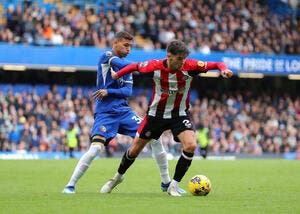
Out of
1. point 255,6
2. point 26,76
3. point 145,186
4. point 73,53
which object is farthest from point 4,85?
point 145,186

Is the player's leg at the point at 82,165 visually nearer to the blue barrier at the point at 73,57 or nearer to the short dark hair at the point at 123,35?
the short dark hair at the point at 123,35

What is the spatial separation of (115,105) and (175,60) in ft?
4.89

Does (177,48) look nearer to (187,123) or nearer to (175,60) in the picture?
(175,60)

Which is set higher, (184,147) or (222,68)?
(222,68)

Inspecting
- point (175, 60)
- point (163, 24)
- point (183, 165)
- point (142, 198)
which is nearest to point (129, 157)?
point (183, 165)

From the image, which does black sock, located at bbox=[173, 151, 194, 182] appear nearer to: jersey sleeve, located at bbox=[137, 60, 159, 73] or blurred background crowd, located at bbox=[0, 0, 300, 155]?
jersey sleeve, located at bbox=[137, 60, 159, 73]

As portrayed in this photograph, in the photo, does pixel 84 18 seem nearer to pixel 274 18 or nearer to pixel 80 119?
pixel 80 119

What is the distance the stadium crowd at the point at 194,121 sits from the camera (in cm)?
2931

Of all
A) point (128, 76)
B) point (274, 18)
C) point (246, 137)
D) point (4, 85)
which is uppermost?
point (128, 76)

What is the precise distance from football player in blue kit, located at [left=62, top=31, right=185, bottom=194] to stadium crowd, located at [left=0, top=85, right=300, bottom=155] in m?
17.6

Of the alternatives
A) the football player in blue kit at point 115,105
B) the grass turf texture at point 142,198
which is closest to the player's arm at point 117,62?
the football player in blue kit at point 115,105

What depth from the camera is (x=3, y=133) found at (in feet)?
94.7

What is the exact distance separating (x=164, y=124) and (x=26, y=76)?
22.2 m

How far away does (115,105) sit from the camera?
11.6 meters
